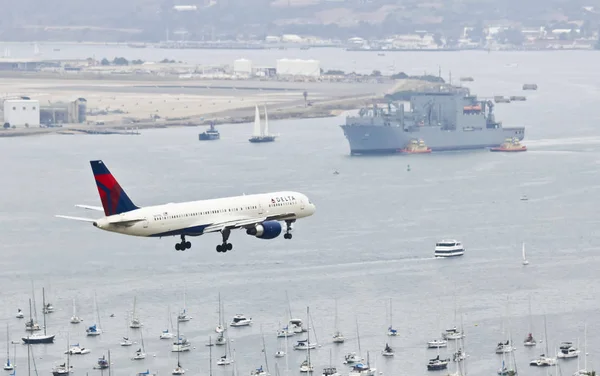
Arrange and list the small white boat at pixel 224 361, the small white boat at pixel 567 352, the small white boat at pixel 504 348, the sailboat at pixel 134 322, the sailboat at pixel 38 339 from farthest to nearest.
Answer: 1. the sailboat at pixel 134 322
2. the sailboat at pixel 38 339
3. the small white boat at pixel 567 352
4. the small white boat at pixel 504 348
5. the small white boat at pixel 224 361

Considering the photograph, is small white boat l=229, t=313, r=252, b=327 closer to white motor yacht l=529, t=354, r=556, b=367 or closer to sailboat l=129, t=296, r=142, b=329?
sailboat l=129, t=296, r=142, b=329

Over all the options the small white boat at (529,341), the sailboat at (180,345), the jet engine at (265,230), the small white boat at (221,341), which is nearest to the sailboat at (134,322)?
the sailboat at (180,345)

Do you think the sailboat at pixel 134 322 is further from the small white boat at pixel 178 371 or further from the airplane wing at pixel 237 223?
the airplane wing at pixel 237 223

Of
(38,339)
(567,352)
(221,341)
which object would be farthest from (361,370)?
(38,339)

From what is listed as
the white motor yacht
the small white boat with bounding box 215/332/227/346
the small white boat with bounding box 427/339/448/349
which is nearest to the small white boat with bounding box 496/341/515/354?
the white motor yacht

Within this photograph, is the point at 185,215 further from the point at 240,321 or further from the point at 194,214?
the point at 240,321

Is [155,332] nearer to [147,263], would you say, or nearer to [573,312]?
[147,263]

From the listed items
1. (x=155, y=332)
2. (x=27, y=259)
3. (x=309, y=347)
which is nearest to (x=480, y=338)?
(x=309, y=347)
